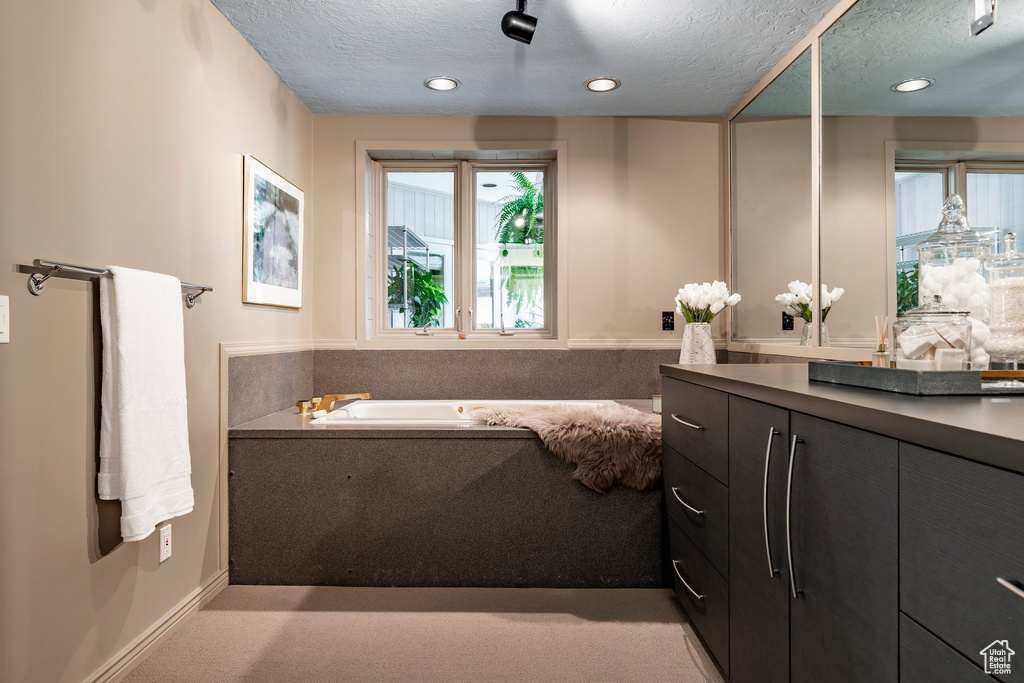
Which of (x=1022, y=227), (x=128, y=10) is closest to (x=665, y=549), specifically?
(x=1022, y=227)

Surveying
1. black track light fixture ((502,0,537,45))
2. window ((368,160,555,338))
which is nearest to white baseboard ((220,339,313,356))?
window ((368,160,555,338))

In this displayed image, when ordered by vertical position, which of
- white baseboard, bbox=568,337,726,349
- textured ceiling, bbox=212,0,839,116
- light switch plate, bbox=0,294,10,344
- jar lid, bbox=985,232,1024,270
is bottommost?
white baseboard, bbox=568,337,726,349

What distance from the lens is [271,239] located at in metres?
2.69

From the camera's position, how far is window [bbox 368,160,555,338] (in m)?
3.55

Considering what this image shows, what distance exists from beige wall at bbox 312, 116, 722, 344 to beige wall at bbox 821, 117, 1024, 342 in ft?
3.35

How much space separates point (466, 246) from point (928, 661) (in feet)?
10.1

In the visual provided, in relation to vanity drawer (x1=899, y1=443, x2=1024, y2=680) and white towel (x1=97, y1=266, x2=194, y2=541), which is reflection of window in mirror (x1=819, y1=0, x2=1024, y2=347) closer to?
vanity drawer (x1=899, y1=443, x2=1024, y2=680)

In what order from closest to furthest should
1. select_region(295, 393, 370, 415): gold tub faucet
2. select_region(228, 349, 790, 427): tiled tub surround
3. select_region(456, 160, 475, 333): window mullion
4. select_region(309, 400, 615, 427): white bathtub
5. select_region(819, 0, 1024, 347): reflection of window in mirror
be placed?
select_region(819, 0, 1024, 347): reflection of window in mirror → select_region(295, 393, 370, 415): gold tub faucet → select_region(309, 400, 615, 427): white bathtub → select_region(228, 349, 790, 427): tiled tub surround → select_region(456, 160, 475, 333): window mullion

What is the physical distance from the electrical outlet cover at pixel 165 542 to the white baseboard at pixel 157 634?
20cm

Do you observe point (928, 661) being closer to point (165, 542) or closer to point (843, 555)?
point (843, 555)

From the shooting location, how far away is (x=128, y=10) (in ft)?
5.64

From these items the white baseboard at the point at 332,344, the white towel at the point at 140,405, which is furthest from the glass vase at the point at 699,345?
the white towel at the point at 140,405

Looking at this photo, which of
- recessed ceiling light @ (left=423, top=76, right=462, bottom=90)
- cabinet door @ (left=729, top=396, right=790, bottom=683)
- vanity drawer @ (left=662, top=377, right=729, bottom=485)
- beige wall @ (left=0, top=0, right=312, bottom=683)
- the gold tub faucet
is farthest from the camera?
recessed ceiling light @ (left=423, top=76, right=462, bottom=90)

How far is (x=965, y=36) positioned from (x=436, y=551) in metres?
2.38
